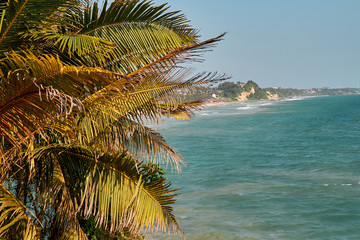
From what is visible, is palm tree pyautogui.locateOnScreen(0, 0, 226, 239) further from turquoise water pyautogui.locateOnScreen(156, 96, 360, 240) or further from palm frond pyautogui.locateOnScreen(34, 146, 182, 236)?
turquoise water pyautogui.locateOnScreen(156, 96, 360, 240)

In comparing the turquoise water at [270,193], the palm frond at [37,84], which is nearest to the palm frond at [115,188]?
the palm frond at [37,84]

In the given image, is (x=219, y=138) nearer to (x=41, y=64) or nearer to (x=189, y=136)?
(x=189, y=136)

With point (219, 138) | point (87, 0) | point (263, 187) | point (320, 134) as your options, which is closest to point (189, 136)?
point (219, 138)

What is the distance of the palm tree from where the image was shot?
173 inches

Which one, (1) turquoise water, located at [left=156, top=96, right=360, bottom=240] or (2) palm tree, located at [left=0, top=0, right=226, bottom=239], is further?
(1) turquoise water, located at [left=156, top=96, right=360, bottom=240]

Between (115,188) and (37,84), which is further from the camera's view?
(115,188)

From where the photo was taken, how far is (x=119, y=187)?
559cm

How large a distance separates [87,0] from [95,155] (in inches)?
103

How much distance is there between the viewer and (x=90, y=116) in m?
5.34

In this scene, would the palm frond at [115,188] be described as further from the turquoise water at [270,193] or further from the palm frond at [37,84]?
the turquoise water at [270,193]

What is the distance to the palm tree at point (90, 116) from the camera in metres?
4.40

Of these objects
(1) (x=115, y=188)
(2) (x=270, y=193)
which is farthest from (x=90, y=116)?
(2) (x=270, y=193)

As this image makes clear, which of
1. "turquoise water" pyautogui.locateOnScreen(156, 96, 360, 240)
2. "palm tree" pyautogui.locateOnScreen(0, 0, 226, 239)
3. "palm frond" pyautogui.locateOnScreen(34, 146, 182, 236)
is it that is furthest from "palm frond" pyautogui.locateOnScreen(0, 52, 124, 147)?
"turquoise water" pyautogui.locateOnScreen(156, 96, 360, 240)

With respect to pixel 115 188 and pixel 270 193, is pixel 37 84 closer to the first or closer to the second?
pixel 115 188
